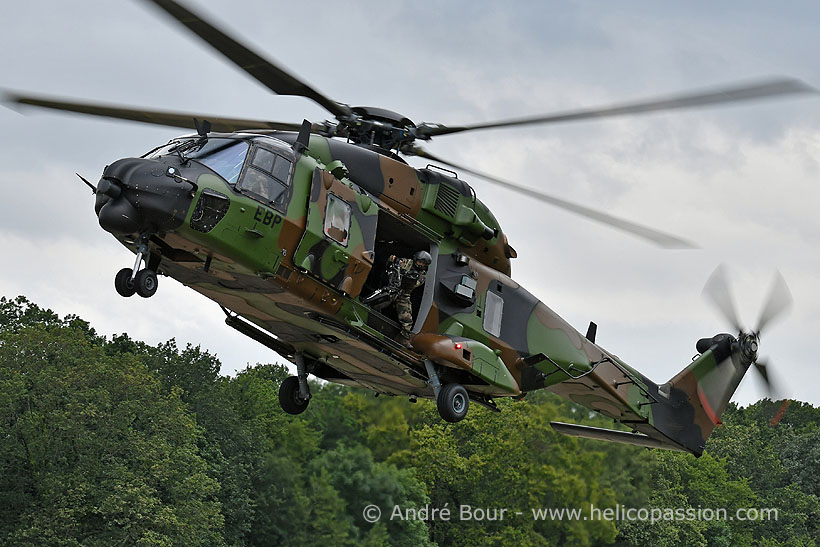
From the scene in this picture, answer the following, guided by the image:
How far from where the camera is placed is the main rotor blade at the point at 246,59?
13266 millimetres

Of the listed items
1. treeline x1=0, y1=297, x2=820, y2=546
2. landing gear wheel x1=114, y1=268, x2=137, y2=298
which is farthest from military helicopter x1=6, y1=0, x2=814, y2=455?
treeline x1=0, y1=297, x2=820, y2=546

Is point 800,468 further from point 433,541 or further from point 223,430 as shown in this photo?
point 223,430

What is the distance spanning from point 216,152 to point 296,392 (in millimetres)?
5381

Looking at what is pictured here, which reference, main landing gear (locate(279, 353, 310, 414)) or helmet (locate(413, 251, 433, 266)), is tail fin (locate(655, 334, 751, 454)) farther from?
main landing gear (locate(279, 353, 310, 414))

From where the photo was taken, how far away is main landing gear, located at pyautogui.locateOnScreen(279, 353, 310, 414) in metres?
19.0

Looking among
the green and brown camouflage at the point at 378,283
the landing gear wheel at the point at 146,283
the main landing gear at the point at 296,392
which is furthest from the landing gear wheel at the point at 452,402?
the landing gear wheel at the point at 146,283

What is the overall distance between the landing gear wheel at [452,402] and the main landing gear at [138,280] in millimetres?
5360

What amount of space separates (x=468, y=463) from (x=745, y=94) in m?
41.5

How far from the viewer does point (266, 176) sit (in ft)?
50.8

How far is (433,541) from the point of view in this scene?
167 feet

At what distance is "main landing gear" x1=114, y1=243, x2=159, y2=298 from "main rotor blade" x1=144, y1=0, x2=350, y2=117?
280 centimetres

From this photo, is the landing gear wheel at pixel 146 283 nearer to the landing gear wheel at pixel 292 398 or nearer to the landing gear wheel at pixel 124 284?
the landing gear wheel at pixel 124 284

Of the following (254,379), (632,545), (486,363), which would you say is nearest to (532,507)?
(632,545)

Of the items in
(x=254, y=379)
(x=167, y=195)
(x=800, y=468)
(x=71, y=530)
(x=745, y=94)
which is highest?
(x=800, y=468)
